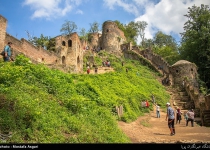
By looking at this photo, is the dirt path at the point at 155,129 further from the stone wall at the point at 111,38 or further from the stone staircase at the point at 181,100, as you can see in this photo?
the stone wall at the point at 111,38

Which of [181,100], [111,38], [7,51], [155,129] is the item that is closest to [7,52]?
[7,51]

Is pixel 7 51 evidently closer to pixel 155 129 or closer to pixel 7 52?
pixel 7 52

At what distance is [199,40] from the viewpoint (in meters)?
31.7

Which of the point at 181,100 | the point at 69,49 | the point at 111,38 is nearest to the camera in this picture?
the point at 181,100

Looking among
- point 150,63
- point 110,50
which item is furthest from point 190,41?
point 110,50

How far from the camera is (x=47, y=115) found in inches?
300

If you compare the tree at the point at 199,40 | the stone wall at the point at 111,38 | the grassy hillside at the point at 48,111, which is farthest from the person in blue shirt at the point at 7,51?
the stone wall at the point at 111,38

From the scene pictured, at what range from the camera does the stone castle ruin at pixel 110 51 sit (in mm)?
17125

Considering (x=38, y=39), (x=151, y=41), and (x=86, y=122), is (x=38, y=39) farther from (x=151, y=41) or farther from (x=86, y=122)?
(x=86, y=122)

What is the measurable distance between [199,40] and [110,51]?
733 inches

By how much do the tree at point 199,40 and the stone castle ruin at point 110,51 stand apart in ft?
10.6

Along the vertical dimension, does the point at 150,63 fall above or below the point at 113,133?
above

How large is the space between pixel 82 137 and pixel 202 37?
30.1 meters

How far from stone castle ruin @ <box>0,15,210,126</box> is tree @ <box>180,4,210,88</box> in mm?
3219
